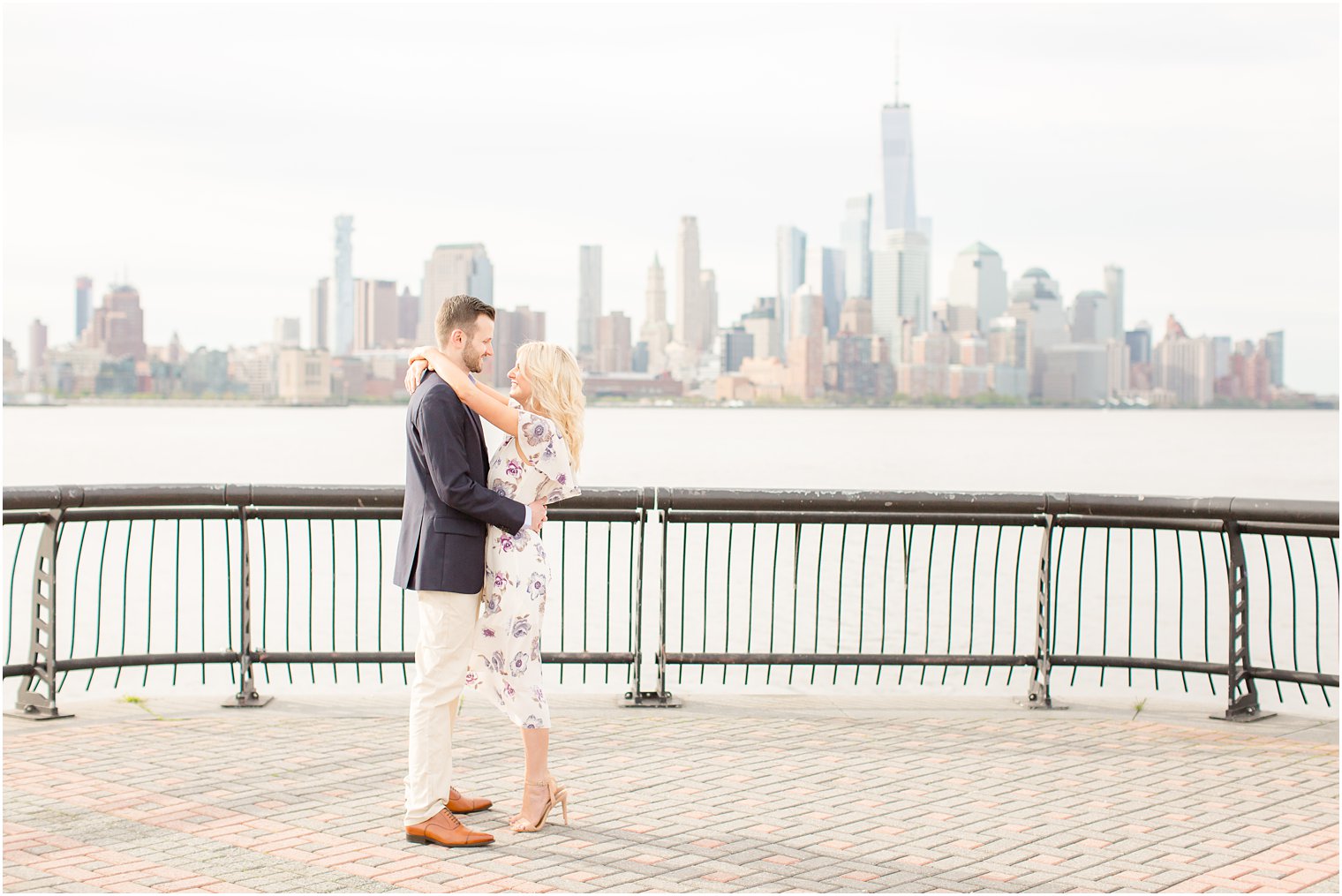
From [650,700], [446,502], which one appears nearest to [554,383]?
[446,502]

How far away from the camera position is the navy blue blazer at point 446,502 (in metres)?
5.42

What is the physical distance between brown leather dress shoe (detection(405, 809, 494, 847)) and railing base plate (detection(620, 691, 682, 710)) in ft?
9.23

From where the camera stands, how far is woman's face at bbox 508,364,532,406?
18.5 feet

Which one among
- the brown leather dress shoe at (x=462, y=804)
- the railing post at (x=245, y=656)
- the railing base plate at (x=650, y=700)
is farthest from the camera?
the railing base plate at (x=650, y=700)

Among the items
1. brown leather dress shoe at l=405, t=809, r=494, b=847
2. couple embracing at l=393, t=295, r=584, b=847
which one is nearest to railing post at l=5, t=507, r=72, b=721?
couple embracing at l=393, t=295, r=584, b=847

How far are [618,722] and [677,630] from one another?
10062mm

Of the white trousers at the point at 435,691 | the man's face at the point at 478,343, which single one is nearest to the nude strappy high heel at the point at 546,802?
the white trousers at the point at 435,691

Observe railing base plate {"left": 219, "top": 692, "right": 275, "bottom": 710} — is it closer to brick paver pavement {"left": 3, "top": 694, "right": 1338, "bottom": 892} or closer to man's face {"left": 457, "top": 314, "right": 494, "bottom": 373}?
brick paver pavement {"left": 3, "top": 694, "right": 1338, "bottom": 892}

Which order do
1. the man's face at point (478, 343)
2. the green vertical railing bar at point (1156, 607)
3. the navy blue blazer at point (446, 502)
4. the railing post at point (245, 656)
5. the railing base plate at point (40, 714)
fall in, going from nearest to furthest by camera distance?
1. the navy blue blazer at point (446, 502)
2. the man's face at point (478, 343)
3. the railing base plate at point (40, 714)
4. the railing post at point (245, 656)
5. the green vertical railing bar at point (1156, 607)

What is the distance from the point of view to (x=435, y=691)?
5.60m

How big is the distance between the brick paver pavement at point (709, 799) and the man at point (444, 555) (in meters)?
0.22

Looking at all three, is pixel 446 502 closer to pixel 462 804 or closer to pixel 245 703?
pixel 462 804

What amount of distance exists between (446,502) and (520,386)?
0.57 metres

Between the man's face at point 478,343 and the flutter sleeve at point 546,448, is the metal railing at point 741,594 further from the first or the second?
the man's face at point 478,343
